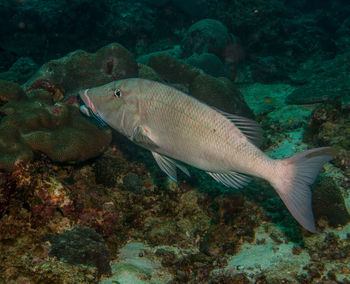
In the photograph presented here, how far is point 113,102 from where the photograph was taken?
3.30 metres

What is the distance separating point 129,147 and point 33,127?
91.3 inches

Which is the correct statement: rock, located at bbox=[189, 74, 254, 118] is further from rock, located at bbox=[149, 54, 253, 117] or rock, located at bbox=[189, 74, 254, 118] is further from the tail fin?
the tail fin

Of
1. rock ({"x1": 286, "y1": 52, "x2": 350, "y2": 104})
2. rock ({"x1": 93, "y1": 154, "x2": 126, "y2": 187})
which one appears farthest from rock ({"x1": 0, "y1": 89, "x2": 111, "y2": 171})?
rock ({"x1": 286, "y1": 52, "x2": 350, "y2": 104})

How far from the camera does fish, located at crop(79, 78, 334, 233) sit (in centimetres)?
256

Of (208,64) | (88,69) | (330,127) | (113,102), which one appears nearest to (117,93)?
(113,102)

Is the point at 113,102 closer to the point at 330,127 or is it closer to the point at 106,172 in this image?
the point at 106,172

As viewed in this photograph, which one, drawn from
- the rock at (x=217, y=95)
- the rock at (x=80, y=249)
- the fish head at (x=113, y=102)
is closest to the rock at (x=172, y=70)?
the rock at (x=217, y=95)

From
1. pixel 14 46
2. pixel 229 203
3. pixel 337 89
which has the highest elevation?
pixel 337 89

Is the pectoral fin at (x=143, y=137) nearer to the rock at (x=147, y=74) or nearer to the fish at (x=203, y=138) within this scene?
the fish at (x=203, y=138)

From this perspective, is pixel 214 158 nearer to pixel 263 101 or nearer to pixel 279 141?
pixel 279 141

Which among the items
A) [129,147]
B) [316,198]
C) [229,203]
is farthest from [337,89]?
[129,147]

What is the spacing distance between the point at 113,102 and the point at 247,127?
1.85m

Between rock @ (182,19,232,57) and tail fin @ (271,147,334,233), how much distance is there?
12.7 m

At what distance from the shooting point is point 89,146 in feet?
15.0
